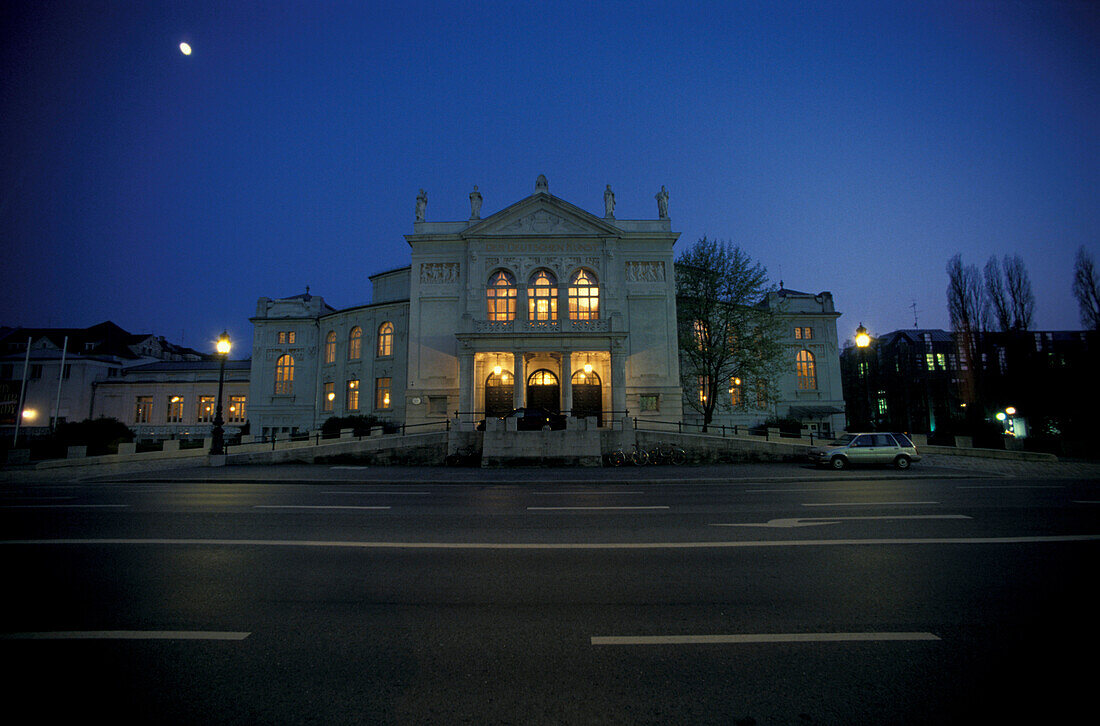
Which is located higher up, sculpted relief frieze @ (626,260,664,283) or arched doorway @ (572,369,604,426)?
sculpted relief frieze @ (626,260,664,283)

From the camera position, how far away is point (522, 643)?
3631 mm

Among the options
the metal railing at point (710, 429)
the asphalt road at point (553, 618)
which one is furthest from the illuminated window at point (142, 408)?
the metal railing at point (710, 429)

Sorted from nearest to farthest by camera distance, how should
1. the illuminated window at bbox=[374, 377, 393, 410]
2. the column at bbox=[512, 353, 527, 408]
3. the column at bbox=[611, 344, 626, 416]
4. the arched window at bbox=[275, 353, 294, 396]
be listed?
1. the column at bbox=[512, 353, 527, 408]
2. the column at bbox=[611, 344, 626, 416]
3. the illuminated window at bbox=[374, 377, 393, 410]
4. the arched window at bbox=[275, 353, 294, 396]

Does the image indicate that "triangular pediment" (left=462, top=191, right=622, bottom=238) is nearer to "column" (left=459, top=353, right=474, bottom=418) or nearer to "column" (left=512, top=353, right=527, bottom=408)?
"column" (left=459, top=353, right=474, bottom=418)

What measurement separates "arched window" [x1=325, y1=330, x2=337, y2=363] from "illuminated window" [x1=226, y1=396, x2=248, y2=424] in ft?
45.0

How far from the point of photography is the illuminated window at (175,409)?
1827 inches

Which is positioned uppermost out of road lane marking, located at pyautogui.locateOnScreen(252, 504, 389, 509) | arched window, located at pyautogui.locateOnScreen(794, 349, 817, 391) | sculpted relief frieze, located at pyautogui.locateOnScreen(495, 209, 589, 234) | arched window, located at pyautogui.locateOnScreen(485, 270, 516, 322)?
sculpted relief frieze, located at pyautogui.locateOnScreen(495, 209, 589, 234)

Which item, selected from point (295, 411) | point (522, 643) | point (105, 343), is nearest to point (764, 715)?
point (522, 643)

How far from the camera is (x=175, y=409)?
46.6 m

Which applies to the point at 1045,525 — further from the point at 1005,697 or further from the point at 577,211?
the point at 577,211

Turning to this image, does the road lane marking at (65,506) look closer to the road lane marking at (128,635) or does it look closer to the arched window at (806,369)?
the road lane marking at (128,635)

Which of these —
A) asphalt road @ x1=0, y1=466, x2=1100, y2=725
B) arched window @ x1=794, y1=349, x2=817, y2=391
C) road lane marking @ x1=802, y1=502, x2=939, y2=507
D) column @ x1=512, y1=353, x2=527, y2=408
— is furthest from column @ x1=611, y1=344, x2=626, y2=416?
asphalt road @ x1=0, y1=466, x2=1100, y2=725

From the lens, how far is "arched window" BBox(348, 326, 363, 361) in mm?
37903

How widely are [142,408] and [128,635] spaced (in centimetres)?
5846
